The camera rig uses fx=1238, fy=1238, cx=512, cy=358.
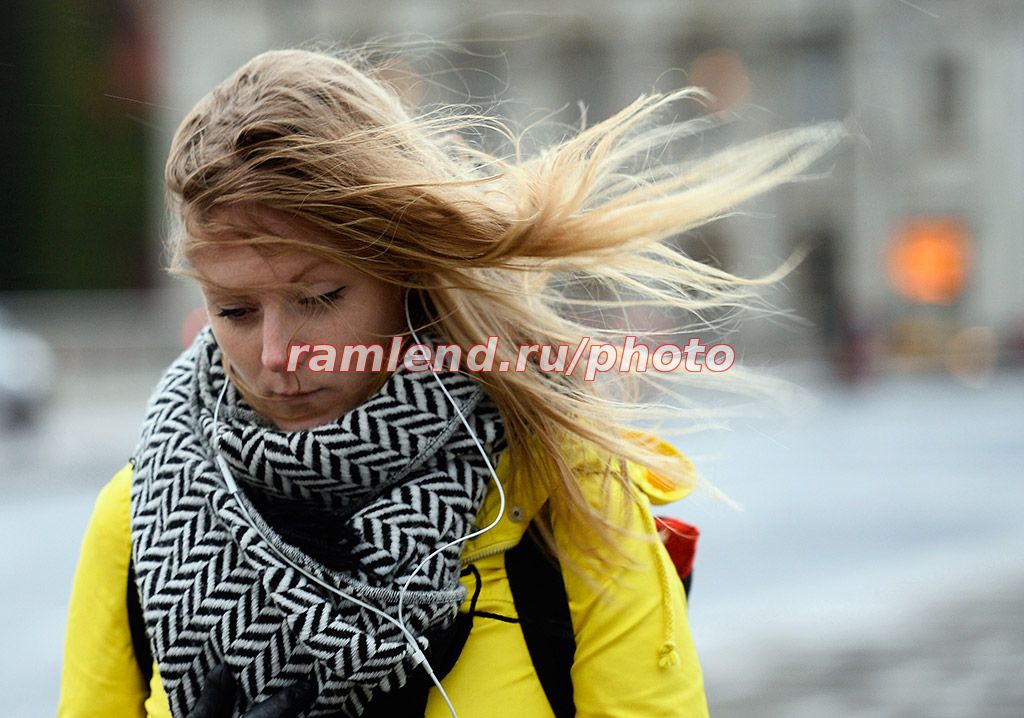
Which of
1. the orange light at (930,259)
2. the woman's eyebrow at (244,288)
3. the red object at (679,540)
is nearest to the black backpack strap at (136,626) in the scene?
the woman's eyebrow at (244,288)

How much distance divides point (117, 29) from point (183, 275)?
102 feet

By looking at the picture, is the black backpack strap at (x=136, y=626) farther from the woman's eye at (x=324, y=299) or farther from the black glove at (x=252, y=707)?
the woman's eye at (x=324, y=299)

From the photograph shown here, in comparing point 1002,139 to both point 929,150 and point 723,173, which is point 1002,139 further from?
point 723,173

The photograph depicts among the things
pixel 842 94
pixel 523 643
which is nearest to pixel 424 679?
pixel 523 643

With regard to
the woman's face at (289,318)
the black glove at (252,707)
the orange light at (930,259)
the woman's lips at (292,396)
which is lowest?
the black glove at (252,707)

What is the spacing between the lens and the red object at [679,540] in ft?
6.63

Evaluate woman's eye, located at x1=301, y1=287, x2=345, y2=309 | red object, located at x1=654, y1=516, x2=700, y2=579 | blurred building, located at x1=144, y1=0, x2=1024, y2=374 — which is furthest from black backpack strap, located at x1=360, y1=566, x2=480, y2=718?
blurred building, located at x1=144, y1=0, x2=1024, y2=374

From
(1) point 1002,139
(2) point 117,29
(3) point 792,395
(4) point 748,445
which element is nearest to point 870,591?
(3) point 792,395

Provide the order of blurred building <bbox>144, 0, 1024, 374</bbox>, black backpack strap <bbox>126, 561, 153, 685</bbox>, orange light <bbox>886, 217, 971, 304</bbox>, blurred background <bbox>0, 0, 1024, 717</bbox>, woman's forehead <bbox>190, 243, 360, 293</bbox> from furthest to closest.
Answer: orange light <bbox>886, 217, 971, 304</bbox>
blurred building <bbox>144, 0, 1024, 374</bbox>
blurred background <bbox>0, 0, 1024, 717</bbox>
black backpack strap <bbox>126, 561, 153, 685</bbox>
woman's forehead <bbox>190, 243, 360, 293</bbox>

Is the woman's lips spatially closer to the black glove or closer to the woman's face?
the woman's face

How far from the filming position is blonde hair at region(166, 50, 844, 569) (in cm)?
183

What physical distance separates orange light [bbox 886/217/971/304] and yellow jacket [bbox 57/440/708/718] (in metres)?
29.8

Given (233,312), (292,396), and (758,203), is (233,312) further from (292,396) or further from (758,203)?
(758,203)

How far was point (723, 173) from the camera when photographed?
2.11m
